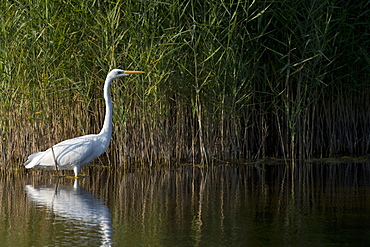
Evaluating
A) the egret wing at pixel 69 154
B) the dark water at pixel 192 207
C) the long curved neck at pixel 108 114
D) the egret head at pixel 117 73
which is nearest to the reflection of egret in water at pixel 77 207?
the dark water at pixel 192 207

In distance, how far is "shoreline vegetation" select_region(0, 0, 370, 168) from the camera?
8.36 m

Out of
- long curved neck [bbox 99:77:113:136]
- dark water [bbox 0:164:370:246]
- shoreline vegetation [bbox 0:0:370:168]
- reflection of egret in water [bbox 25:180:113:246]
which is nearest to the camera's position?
dark water [bbox 0:164:370:246]

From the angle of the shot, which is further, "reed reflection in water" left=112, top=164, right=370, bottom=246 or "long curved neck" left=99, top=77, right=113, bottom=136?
"long curved neck" left=99, top=77, right=113, bottom=136

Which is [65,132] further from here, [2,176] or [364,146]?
[364,146]

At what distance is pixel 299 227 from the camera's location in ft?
15.9

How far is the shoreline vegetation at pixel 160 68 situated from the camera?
27.4ft

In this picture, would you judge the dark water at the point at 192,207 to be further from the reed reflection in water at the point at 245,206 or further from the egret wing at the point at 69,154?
the egret wing at the point at 69,154

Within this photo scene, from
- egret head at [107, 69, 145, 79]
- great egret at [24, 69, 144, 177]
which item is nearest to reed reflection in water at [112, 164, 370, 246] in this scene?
great egret at [24, 69, 144, 177]

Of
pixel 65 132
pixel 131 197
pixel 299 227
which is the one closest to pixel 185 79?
pixel 65 132

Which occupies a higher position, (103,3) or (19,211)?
(103,3)

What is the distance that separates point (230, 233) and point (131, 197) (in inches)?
77.4

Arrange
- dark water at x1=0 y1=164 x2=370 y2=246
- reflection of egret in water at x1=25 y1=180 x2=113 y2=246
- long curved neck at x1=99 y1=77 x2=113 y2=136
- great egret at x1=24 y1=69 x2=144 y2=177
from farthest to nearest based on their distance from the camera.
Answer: long curved neck at x1=99 y1=77 x2=113 y2=136
great egret at x1=24 y1=69 x2=144 y2=177
reflection of egret in water at x1=25 y1=180 x2=113 y2=246
dark water at x1=0 y1=164 x2=370 y2=246

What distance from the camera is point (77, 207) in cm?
585

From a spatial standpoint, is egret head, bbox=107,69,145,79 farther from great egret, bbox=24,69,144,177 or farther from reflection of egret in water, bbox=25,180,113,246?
reflection of egret in water, bbox=25,180,113,246
